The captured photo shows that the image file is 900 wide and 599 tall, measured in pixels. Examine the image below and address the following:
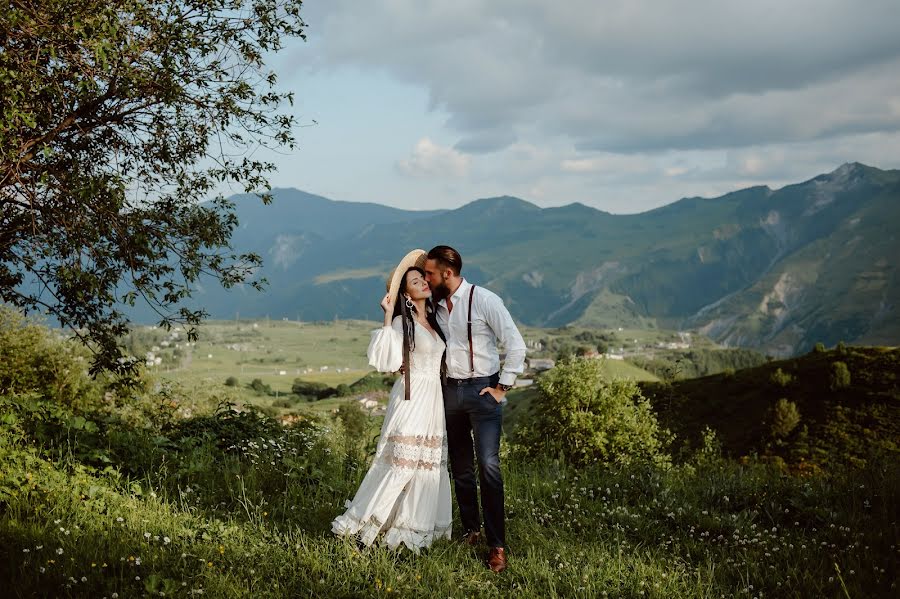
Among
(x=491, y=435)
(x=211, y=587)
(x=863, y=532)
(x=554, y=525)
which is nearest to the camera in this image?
(x=211, y=587)

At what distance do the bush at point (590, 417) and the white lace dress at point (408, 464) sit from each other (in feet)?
25.5

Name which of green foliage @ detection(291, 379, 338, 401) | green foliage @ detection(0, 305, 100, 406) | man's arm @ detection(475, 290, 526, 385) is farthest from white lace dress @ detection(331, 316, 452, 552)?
green foliage @ detection(291, 379, 338, 401)

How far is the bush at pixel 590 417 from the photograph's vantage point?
15250 millimetres

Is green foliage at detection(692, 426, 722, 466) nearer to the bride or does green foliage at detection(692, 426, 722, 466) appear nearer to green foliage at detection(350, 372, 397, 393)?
the bride

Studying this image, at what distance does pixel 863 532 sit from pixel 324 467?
6698 mm

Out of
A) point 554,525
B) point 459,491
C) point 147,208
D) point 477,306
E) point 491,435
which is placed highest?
point 147,208

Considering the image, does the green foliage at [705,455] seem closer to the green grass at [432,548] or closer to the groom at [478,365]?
the green grass at [432,548]

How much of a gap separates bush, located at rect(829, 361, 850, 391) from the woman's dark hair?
6216 centimetres

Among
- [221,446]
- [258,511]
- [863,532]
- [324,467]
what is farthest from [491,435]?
[221,446]

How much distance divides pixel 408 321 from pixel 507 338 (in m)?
1.05

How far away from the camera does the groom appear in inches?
268

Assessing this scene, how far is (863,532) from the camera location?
24.3 feet

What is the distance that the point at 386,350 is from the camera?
685 cm

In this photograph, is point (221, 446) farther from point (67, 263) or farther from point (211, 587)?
point (211, 587)
